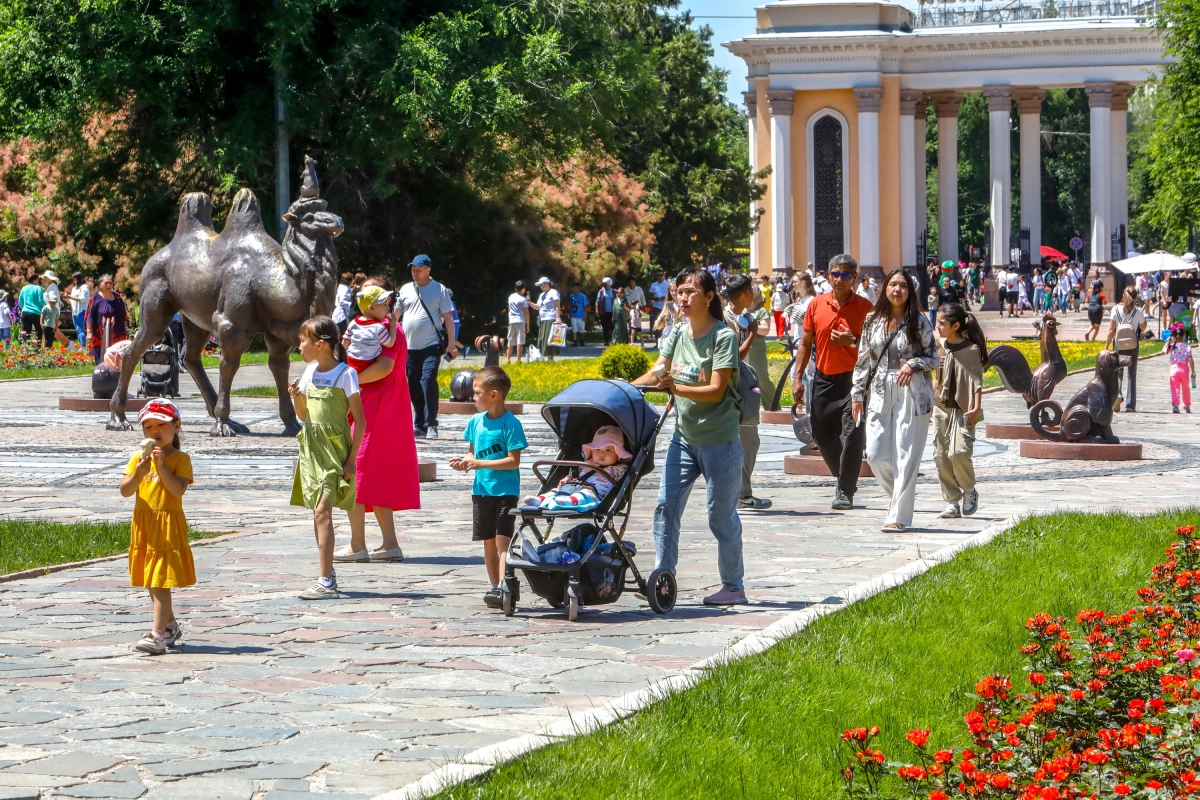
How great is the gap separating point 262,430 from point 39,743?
44.5 feet

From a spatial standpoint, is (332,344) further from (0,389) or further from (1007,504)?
(0,389)

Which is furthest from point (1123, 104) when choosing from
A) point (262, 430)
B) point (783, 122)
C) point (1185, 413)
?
point (262, 430)

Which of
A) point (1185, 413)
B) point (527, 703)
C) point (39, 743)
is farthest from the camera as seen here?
point (1185, 413)

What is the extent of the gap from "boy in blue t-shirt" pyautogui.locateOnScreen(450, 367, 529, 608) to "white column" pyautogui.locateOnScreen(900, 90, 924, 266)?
5373 cm

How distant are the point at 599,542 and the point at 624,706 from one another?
6.88ft

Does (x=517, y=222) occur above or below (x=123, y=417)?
above

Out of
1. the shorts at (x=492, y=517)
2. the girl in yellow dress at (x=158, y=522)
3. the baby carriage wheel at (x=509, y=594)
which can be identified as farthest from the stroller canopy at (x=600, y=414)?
the girl in yellow dress at (x=158, y=522)

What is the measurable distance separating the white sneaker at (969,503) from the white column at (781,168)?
4784 centimetres

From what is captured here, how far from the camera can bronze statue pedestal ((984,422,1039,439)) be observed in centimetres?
1841

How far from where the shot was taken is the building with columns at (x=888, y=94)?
60.2 m

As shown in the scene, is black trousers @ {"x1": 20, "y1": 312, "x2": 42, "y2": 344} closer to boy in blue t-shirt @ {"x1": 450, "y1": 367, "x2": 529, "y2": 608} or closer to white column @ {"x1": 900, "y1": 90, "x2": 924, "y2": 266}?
boy in blue t-shirt @ {"x1": 450, "y1": 367, "x2": 529, "y2": 608}

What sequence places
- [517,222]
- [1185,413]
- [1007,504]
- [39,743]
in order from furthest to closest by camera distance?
[517,222] < [1185,413] < [1007,504] < [39,743]

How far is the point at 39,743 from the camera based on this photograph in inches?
235

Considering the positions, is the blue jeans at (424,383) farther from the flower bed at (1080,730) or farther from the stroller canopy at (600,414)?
the flower bed at (1080,730)
